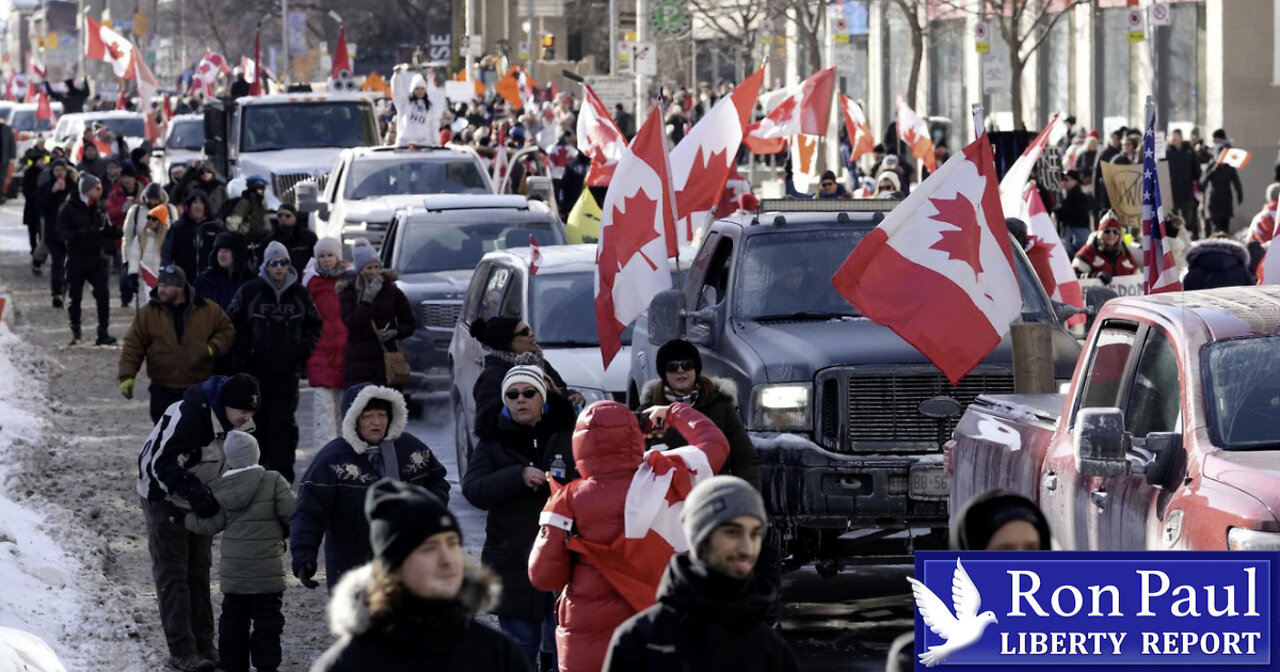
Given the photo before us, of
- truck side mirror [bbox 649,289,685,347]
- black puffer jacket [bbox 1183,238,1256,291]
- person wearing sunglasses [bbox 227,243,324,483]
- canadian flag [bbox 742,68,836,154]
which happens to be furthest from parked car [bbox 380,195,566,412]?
truck side mirror [bbox 649,289,685,347]

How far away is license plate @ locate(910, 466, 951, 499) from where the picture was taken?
36.1 feet

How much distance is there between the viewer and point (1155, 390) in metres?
7.88

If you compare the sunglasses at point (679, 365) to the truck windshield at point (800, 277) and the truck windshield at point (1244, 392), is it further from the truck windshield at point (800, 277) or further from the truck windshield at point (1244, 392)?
the truck windshield at point (800, 277)

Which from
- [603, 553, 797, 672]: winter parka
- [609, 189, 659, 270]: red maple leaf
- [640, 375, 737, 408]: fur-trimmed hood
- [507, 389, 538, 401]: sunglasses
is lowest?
[603, 553, 797, 672]: winter parka

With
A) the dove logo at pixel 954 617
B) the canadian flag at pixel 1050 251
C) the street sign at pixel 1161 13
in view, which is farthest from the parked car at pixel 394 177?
the dove logo at pixel 954 617

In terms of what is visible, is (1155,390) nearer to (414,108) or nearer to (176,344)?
(176,344)

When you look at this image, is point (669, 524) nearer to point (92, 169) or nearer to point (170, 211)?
point (170, 211)

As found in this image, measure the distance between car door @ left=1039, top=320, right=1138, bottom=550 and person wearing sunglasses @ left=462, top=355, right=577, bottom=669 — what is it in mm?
1728

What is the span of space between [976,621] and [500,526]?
11.5ft

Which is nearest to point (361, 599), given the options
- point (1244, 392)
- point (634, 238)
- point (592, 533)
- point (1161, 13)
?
point (592, 533)

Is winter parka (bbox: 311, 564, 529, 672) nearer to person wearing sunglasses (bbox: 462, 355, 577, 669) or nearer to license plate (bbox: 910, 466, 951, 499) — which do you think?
person wearing sunglasses (bbox: 462, 355, 577, 669)

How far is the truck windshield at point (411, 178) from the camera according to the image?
81.8 ft

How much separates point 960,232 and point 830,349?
1159 millimetres

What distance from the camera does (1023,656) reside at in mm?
5418
